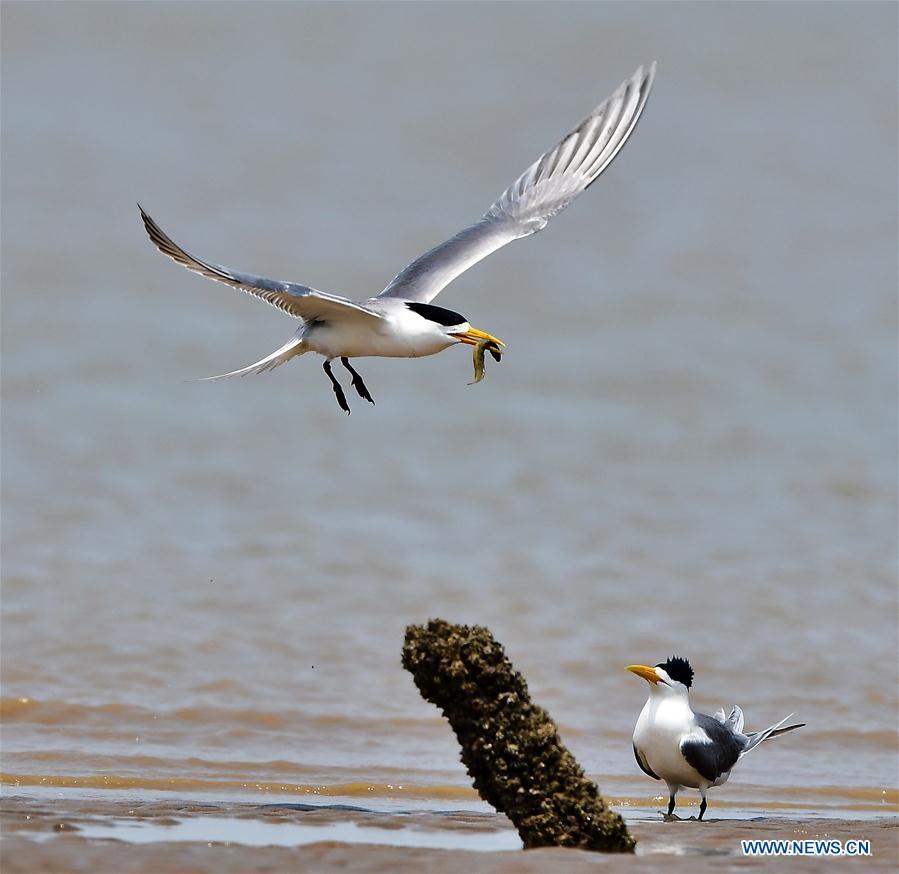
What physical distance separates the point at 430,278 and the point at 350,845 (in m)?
4.29

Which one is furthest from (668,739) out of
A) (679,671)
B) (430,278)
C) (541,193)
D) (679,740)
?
(541,193)

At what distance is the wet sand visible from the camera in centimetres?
553

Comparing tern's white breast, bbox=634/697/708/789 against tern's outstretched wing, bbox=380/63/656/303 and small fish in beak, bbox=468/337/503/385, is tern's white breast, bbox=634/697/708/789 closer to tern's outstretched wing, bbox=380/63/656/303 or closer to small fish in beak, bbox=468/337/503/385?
small fish in beak, bbox=468/337/503/385

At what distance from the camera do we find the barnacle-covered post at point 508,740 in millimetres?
Result: 5715

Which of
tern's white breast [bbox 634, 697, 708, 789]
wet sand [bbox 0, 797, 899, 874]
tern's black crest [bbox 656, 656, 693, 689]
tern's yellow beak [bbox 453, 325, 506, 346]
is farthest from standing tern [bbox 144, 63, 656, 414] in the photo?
wet sand [bbox 0, 797, 899, 874]

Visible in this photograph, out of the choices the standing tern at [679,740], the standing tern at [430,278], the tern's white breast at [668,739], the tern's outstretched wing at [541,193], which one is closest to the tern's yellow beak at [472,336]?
the standing tern at [430,278]

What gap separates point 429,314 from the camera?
825 cm

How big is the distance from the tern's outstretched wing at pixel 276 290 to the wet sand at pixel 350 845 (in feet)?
8.08

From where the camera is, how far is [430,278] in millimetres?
9438

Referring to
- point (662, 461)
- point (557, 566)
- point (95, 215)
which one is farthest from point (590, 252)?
point (557, 566)

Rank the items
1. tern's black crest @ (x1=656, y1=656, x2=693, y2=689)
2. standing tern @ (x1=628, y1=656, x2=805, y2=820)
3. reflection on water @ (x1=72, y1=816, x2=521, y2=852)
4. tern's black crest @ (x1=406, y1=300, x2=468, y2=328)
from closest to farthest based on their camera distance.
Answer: reflection on water @ (x1=72, y1=816, x2=521, y2=852), standing tern @ (x1=628, y1=656, x2=805, y2=820), tern's black crest @ (x1=656, y1=656, x2=693, y2=689), tern's black crest @ (x1=406, y1=300, x2=468, y2=328)

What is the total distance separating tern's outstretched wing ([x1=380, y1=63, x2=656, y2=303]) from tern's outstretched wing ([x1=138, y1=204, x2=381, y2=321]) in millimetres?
1098

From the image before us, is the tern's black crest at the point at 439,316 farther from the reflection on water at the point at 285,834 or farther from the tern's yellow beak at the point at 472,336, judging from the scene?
the reflection on water at the point at 285,834

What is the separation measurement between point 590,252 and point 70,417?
7.09 metres
